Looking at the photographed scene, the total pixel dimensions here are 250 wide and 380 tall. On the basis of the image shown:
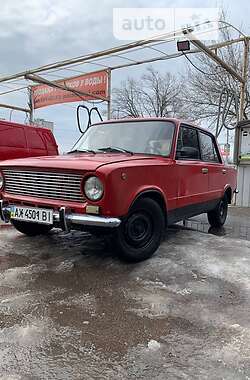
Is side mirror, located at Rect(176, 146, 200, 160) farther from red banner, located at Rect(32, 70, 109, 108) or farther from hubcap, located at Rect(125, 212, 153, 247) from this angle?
red banner, located at Rect(32, 70, 109, 108)

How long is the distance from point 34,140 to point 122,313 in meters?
6.81

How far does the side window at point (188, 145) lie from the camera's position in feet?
16.0

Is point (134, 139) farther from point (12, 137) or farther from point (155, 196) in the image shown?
point (12, 137)

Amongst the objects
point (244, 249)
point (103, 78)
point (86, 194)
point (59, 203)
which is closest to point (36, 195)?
point (59, 203)

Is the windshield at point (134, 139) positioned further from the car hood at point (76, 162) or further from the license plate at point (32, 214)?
the license plate at point (32, 214)

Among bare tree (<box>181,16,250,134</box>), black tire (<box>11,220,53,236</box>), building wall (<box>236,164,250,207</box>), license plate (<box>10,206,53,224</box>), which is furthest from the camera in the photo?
bare tree (<box>181,16,250,134</box>)

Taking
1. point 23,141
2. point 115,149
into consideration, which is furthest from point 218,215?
point 23,141

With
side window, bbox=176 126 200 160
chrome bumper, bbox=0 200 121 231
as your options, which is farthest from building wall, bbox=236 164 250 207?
chrome bumper, bbox=0 200 121 231

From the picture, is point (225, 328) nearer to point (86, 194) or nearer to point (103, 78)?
point (86, 194)

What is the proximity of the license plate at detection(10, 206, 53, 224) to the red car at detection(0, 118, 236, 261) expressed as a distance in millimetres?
10

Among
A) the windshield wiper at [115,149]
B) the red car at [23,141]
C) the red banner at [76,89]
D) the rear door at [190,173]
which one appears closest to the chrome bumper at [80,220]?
the windshield wiper at [115,149]

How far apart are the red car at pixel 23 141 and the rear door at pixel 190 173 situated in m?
4.65

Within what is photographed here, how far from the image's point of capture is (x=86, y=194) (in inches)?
144

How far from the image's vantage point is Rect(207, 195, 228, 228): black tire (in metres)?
6.56
